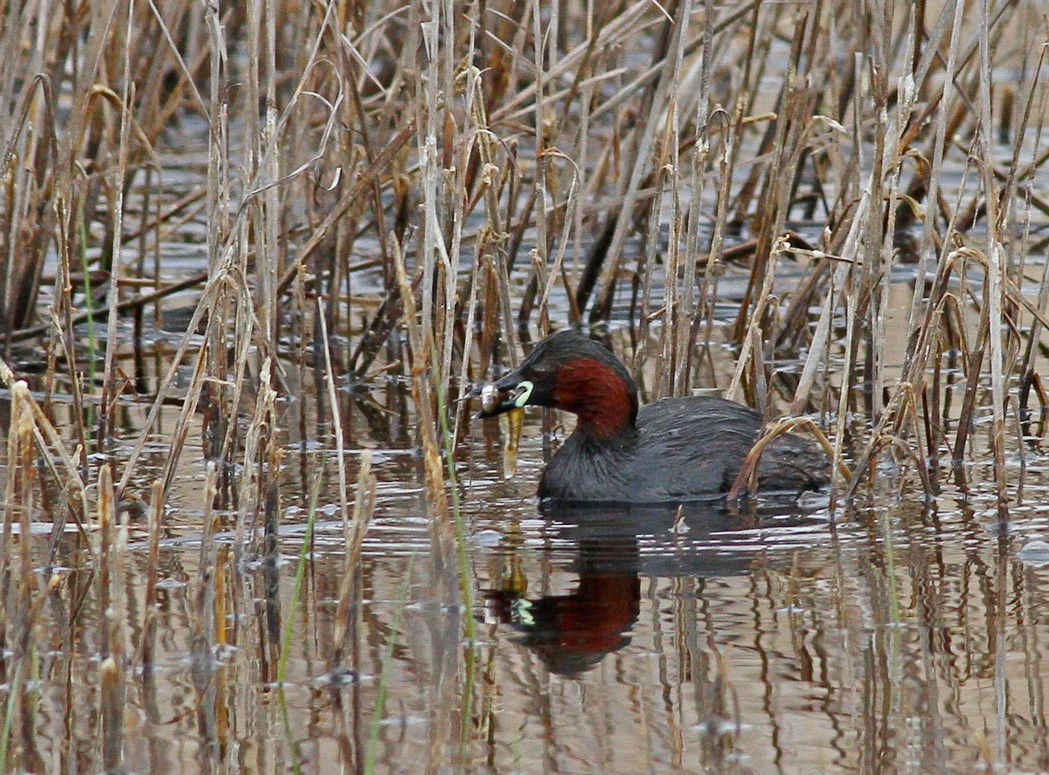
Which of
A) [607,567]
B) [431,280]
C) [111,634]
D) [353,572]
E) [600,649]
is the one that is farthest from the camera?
[607,567]

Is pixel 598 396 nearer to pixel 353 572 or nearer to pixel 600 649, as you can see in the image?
pixel 600 649

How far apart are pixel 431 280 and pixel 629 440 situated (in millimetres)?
1564

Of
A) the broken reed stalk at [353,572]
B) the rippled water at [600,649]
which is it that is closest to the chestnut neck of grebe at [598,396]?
the rippled water at [600,649]

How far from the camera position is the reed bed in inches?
190

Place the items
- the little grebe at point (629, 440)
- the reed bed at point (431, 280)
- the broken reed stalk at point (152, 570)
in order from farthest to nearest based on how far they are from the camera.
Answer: the little grebe at point (629, 440) < the reed bed at point (431, 280) < the broken reed stalk at point (152, 570)

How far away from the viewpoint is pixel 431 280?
218 inches

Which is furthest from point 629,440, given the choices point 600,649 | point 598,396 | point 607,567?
point 600,649

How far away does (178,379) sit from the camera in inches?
336

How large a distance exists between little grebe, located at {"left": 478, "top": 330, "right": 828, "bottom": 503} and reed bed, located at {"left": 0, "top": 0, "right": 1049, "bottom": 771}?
0.17 metres

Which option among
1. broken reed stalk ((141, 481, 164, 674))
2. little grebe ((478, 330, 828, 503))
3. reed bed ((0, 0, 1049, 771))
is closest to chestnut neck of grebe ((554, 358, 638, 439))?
little grebe ((478, 330, 828, 503))

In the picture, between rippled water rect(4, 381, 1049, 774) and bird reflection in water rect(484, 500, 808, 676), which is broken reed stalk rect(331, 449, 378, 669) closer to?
rippled water rect(4, 381, 1049, 774)

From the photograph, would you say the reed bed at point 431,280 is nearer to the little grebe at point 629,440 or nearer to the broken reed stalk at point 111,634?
the broken reed stalk at point 111,634

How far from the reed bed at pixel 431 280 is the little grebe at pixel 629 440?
17 centimetres

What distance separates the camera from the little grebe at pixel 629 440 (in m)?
6.73
